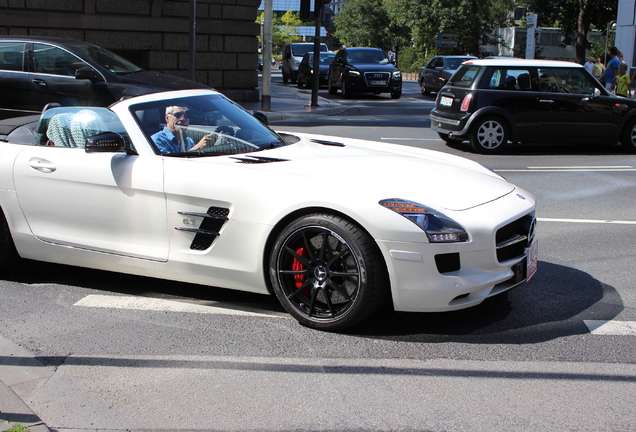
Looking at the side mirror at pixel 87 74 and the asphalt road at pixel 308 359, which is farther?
the side mirror at pixel 87 74

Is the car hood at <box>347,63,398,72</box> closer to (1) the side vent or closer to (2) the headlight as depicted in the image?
(1) the side vent

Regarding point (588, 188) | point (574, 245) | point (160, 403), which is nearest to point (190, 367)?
point (160, 403)

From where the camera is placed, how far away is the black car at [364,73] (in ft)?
85.2

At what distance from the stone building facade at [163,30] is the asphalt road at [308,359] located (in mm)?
15471

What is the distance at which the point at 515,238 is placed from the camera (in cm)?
454

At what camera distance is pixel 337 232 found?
4270 millimetres

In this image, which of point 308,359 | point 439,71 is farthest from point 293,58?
point 308,359

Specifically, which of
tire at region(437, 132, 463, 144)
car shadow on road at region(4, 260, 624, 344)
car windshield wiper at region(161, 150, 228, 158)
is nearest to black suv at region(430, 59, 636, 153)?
tire at region(437, 132, 463, 144)

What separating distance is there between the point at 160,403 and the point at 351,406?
87 centimetres

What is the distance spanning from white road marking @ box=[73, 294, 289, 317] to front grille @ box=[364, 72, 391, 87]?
21779mm

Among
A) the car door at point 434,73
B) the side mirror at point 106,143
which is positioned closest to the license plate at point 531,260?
the side mirror at point 106,143

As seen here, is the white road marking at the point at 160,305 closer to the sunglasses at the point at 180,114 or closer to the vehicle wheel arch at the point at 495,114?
the sunglasses at the point at 180,114

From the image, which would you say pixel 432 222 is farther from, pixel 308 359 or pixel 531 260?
pixel 308 359

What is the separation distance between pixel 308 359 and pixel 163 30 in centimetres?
1817
